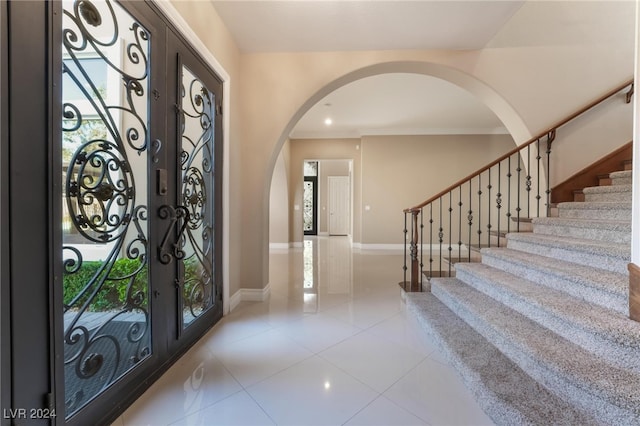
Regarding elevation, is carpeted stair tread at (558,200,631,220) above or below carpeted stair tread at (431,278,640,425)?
above

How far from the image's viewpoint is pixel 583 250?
1961 millimetres

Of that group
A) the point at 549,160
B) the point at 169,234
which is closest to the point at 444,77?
the point at 549,160

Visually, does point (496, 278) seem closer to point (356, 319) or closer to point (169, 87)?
point (356, 319)

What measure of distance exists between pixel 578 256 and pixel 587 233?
0.45 metres

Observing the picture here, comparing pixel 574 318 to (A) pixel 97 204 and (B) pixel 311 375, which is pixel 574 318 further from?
(A) pixel 97 204

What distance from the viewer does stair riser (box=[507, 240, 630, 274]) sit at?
172cm

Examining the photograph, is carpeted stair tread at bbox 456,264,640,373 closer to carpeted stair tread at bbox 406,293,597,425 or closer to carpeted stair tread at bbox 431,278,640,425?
carpeted stair tread at bbox 431,278,640,425

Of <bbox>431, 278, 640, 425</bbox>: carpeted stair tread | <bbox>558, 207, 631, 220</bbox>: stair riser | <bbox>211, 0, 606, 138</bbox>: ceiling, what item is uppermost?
<bbox>211, 0, 606, 138</bbox>: ceiling

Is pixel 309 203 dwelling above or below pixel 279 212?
above

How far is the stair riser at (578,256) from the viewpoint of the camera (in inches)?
67.8

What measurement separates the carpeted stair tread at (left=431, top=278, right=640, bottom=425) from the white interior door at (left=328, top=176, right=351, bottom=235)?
27.3 feet

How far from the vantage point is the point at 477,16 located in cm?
243

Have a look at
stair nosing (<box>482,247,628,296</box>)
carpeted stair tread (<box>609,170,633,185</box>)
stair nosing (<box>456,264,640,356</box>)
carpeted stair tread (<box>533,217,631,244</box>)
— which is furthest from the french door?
carpeted stair tread (<box>609,170,633,185</box>)

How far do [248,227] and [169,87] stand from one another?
1.66 meters
